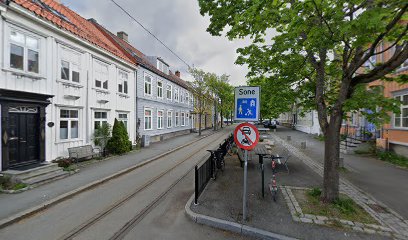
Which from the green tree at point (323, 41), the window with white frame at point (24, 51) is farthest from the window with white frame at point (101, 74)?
the green tree at point (323, 41)

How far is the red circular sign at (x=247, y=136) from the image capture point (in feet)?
15.4

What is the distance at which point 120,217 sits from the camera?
5.15 metres

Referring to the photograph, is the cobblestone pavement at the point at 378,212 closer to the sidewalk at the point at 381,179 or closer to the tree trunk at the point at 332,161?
the sidewalk at the point at 381,179

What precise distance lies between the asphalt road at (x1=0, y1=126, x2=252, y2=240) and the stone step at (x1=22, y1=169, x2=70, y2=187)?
2.04m

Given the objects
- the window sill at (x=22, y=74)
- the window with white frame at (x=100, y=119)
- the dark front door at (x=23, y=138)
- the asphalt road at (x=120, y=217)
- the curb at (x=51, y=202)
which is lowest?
the asphalt road at (x=120, y=217)

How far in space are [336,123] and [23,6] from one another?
12023mm

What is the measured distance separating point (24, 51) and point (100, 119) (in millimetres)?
5603

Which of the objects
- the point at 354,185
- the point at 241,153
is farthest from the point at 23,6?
the point at 354,185

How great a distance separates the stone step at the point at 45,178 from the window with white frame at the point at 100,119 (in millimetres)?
4695

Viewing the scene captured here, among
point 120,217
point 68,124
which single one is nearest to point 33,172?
point 68,124

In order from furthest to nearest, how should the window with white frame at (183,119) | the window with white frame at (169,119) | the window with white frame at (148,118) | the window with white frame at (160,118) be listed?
1. the window with white frame at (183,119)
2. the window with white frame at (169,119)
3. the window with white frame at (160,118)
4. the window with white frame at (148,118)

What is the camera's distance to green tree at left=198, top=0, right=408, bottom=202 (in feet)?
13.5

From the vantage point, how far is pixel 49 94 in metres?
9.56

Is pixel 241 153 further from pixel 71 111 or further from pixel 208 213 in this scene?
pixel 71 111
